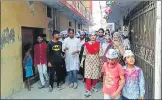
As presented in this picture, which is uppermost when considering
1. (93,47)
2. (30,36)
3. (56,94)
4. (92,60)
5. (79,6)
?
(79,6)

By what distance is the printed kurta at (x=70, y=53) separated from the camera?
801 cm

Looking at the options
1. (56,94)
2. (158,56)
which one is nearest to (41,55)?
(56,94)

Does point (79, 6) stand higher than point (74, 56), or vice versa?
point (79, 6)

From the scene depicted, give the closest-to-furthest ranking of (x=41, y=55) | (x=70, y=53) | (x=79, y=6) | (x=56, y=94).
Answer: (x=56, y=94), (x=41, y=55), (x=70, y=53), (x=79, y=6)

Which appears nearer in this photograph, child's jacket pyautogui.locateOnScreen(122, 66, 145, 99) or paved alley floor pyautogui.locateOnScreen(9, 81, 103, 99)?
child's jacket pyautogui.locateOnScreen(122, 66, 145, 99)

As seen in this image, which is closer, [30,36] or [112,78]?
[112,78]

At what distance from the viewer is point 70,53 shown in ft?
26.6

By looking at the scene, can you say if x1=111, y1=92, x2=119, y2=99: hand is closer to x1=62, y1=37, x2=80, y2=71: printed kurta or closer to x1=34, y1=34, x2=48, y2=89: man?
x1=62, y1=37, x2=80, y2=71: printed kurta

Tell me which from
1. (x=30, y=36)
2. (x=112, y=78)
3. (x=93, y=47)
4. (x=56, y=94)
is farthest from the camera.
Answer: (x=30, y=36)

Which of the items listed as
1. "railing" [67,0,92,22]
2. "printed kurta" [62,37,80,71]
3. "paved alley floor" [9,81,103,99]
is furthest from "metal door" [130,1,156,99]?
"railing" [67,0,92,22]

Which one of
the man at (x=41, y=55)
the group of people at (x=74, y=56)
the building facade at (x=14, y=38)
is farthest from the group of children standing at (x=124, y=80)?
the man at (x=41, y=55)

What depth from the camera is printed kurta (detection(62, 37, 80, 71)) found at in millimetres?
8008

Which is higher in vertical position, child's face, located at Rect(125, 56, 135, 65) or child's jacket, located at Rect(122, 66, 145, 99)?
child's face, located at Rect(125, 56, 135, 65)

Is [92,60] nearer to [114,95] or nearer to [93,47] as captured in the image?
[93,47]
